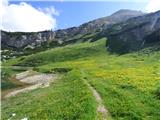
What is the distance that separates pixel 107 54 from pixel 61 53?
83.0 ft

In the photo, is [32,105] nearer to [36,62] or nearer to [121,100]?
[121,100]

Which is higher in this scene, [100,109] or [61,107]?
[100,109]

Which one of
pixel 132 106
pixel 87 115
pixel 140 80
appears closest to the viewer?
pixel 87 115

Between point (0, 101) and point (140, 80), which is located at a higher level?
point (140, 80)

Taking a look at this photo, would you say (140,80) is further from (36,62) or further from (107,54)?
(36,62)

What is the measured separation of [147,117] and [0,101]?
1425 inches

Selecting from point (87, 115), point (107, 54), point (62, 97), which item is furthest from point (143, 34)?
point (87, 115)

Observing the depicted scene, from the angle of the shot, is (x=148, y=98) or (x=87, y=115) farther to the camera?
(x=148, y=98)

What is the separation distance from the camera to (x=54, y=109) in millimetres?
50969

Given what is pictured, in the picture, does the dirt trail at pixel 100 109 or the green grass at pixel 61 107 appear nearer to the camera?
the dirt trail at pixel 100 109

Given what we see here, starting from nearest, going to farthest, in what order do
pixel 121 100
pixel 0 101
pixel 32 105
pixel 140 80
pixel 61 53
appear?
pixel 121 100, pixel 32 105, pixel 140 80, pixel 0 101, pixel 61 53

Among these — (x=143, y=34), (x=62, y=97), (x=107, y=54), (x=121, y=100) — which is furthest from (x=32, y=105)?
(x=143, y=34)

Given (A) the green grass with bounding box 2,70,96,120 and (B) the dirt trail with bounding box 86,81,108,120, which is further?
(A) the green grass with bounding box 2,70,96,120

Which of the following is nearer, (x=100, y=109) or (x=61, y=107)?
(x=100, y=109)
